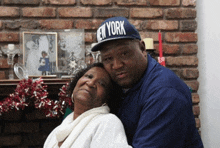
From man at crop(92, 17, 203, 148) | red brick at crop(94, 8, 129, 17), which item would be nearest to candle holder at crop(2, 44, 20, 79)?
red brick at crop(94, 8, 129, 17)

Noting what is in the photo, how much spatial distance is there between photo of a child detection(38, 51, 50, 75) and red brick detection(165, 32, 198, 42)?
1.01 metres

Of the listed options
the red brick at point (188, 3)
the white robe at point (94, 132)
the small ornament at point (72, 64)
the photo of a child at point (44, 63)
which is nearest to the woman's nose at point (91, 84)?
the white robe at point (94, 132)

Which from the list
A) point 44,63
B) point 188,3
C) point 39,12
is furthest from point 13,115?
point 188,3

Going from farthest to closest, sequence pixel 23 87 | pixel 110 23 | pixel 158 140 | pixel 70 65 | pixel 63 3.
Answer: pixel 63 3
pixel 70 65
pixel 23 87
pixel 110 23
pixel 158 140

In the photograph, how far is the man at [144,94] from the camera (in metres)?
0.98

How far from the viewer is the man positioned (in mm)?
977

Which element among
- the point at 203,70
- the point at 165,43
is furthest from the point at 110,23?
the point at 203,70

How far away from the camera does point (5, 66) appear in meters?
2.16

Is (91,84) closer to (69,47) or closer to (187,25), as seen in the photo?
(69,47)

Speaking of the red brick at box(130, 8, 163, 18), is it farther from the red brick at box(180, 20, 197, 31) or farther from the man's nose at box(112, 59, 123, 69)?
the man's nose at box(112, 59, 123, 69)

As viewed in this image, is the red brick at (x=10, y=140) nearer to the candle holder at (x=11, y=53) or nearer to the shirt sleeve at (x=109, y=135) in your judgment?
the candle holder at (x=11, y=53)

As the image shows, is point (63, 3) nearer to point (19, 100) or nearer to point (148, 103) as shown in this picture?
point (19, 100)

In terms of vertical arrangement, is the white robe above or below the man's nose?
below

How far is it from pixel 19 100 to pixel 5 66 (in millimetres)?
455
